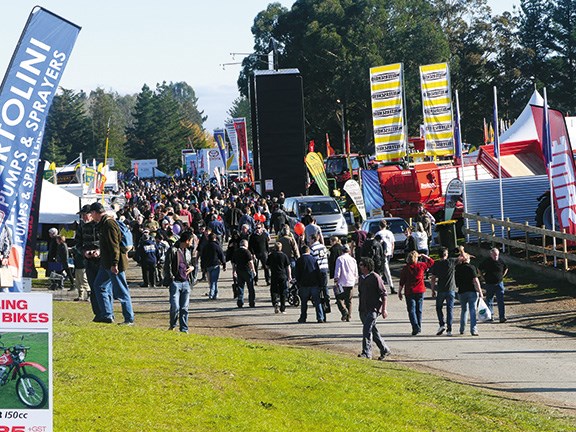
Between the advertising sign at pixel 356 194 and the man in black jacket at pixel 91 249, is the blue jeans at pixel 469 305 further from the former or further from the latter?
the advertising sign at pixel 356 194

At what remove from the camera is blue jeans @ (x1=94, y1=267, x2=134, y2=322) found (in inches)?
643

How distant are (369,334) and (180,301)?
3367mm

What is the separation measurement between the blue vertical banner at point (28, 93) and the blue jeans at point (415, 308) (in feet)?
27.9

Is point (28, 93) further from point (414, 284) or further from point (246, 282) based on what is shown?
point (246, 282)

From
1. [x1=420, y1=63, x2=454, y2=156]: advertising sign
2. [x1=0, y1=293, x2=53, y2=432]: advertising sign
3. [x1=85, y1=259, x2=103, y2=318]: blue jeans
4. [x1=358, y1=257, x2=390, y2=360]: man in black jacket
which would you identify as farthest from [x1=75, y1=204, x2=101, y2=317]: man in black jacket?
[x1=420, y1=63, x2=454, y2=156]: advertising sign

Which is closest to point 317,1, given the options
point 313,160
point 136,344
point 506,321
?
point 313,160

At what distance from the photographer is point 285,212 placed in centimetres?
3728

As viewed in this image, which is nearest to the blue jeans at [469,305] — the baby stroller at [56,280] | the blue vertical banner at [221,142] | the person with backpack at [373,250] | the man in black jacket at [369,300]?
the man in black jacket at [369,300]

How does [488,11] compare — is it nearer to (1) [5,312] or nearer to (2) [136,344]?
(2) [136,344]

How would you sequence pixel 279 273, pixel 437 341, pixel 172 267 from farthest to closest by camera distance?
pixel 279 273
pixel 437 341
pixel 172 267

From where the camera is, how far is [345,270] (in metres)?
21.5

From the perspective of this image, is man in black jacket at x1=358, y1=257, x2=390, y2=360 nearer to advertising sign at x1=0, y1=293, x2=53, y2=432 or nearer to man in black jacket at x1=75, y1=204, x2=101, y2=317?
man in black jacket at x1=75, y1=204, x2=101, y2=317

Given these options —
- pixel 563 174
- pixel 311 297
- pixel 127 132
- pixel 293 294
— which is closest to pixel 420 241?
pixel 293 294

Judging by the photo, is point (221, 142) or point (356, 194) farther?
point (221, 142)
